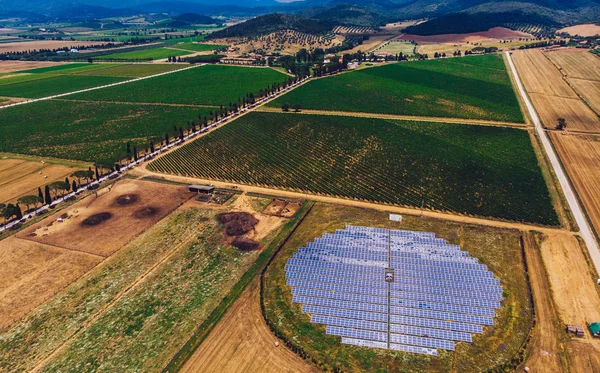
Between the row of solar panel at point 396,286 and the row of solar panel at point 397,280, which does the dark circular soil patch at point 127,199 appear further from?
the row of solar panel at point 396,286

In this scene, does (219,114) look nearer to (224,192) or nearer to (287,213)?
(224,192)

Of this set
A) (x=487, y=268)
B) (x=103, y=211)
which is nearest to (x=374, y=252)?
(x=487, y=268)

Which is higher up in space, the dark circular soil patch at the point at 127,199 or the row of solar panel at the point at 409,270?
the dark circular soil patch at the point at 127,199

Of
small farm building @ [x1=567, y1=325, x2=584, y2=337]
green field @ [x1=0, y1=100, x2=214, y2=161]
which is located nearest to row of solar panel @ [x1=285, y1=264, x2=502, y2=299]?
small farm building @ [x1=567, y1=325, x2=584, y2=337]

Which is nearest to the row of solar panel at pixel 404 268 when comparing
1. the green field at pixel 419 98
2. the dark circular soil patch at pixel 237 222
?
the dark circular soil patch at pixel 237 222

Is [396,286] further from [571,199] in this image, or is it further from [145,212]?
[571,199]


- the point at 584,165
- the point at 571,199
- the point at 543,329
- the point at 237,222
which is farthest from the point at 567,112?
the point at 237,222
